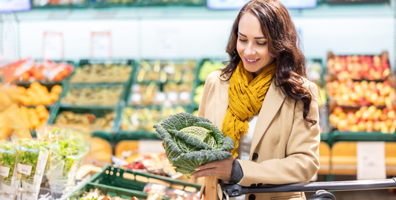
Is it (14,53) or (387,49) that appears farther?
(14,53)

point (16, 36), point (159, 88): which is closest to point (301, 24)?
point (159, 88)

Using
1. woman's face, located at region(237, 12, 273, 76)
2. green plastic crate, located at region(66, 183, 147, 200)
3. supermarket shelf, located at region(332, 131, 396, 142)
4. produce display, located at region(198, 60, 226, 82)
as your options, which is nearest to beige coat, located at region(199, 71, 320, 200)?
woman's face, located at region(237, 12, 273, 76)

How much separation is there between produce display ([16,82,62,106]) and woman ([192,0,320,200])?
3.30 metres

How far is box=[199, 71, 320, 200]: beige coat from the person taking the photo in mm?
1502

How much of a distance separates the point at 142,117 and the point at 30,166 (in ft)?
8.00

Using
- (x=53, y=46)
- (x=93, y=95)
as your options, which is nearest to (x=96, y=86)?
(x=93, y=95)

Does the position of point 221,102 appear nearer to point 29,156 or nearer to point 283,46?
point 283,46

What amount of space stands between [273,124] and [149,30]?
3.80 metres

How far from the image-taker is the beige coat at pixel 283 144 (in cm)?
150

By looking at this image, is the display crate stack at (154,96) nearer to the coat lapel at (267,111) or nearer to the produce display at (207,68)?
A: the produce display at (207,68)

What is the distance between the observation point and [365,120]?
405 cm

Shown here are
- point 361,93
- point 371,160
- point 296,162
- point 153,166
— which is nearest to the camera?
point 296,162

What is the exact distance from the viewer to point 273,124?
1.63 meters

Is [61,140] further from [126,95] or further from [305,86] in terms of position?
[126,95]
